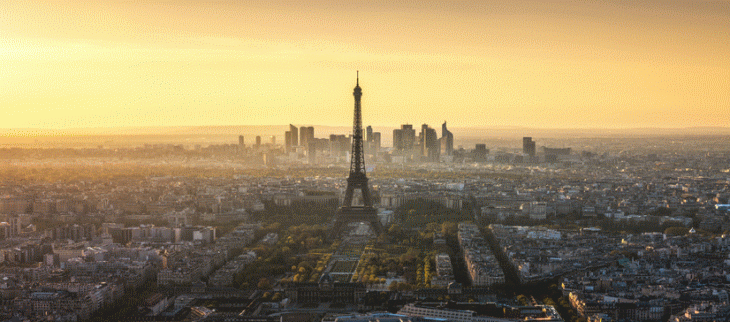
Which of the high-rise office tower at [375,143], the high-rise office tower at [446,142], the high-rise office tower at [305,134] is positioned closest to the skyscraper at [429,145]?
the high-rise office tower at [446,142]

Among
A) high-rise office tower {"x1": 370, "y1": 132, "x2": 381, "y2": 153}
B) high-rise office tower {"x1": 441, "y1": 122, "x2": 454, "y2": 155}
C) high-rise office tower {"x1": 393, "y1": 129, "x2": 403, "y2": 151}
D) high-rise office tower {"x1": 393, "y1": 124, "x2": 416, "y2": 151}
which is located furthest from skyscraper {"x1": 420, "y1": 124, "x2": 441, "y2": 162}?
high-rise office tower {"x1": 370, "y1": 132, "x2": 381, "y2": 153}

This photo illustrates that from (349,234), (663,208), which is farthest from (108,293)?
(663,208)

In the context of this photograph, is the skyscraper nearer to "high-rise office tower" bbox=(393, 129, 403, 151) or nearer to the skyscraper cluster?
the skyscraper cluster

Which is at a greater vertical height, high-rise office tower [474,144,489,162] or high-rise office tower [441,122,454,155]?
high-rise office tower [441,122,454,155]

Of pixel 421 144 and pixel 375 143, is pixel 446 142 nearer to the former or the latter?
pixel 421 144

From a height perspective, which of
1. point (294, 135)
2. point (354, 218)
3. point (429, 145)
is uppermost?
point (294, 135)

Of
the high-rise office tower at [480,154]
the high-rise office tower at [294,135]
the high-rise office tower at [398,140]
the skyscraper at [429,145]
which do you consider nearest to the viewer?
the high-rise office tower at [480,154]

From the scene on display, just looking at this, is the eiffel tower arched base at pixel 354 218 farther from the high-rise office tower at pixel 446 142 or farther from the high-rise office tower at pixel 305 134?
the high-rise office tower at pixel 305 134

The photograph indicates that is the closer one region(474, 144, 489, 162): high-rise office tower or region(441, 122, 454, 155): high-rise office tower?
region(474, 144, 489, 162): high-rise office tower

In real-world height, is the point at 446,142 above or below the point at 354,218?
above

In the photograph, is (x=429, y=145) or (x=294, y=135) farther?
(x=294, y=135)

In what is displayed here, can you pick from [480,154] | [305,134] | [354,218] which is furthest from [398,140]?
[354,218]

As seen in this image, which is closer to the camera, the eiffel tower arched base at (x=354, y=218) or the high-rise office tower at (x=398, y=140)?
the eiffel tower arched base at (x=354, y=218)

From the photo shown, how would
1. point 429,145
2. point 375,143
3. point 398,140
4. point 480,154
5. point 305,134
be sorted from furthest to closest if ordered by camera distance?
point 305,134
point 375,143
point 398,140
point 429,145
point 480,154
